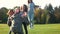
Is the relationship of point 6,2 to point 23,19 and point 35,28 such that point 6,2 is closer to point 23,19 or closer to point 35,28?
point 23,19

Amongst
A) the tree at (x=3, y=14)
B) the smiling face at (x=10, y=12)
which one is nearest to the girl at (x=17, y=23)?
the smiling face at (x=10, y=12)

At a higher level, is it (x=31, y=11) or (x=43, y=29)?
(x=31, y=11)

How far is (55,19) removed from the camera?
2344mm

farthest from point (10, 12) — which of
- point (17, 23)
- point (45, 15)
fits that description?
point (45, 15)

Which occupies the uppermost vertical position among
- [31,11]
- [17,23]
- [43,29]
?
[31,11]

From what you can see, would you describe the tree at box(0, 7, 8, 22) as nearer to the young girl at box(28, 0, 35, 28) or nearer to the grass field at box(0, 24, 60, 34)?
the grass field at box(0, 24, 60, 34)

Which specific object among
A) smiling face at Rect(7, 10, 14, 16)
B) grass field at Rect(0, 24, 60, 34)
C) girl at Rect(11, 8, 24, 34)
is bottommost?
grass field at Rect(0, 24, 60, 34)

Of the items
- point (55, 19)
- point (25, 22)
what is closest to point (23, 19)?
point (25, 22)

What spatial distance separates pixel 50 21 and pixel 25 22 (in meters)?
0.30

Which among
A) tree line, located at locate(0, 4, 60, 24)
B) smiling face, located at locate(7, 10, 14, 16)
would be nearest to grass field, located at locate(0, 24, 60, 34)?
tree line, located at locate(0, 4, 60, 24)

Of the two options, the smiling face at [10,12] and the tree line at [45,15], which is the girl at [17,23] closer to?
the smiling face at [10,12]

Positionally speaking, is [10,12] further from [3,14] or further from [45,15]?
[45,15]

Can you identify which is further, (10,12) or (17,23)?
(10,12)

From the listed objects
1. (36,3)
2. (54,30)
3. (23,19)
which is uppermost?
(36,3)
